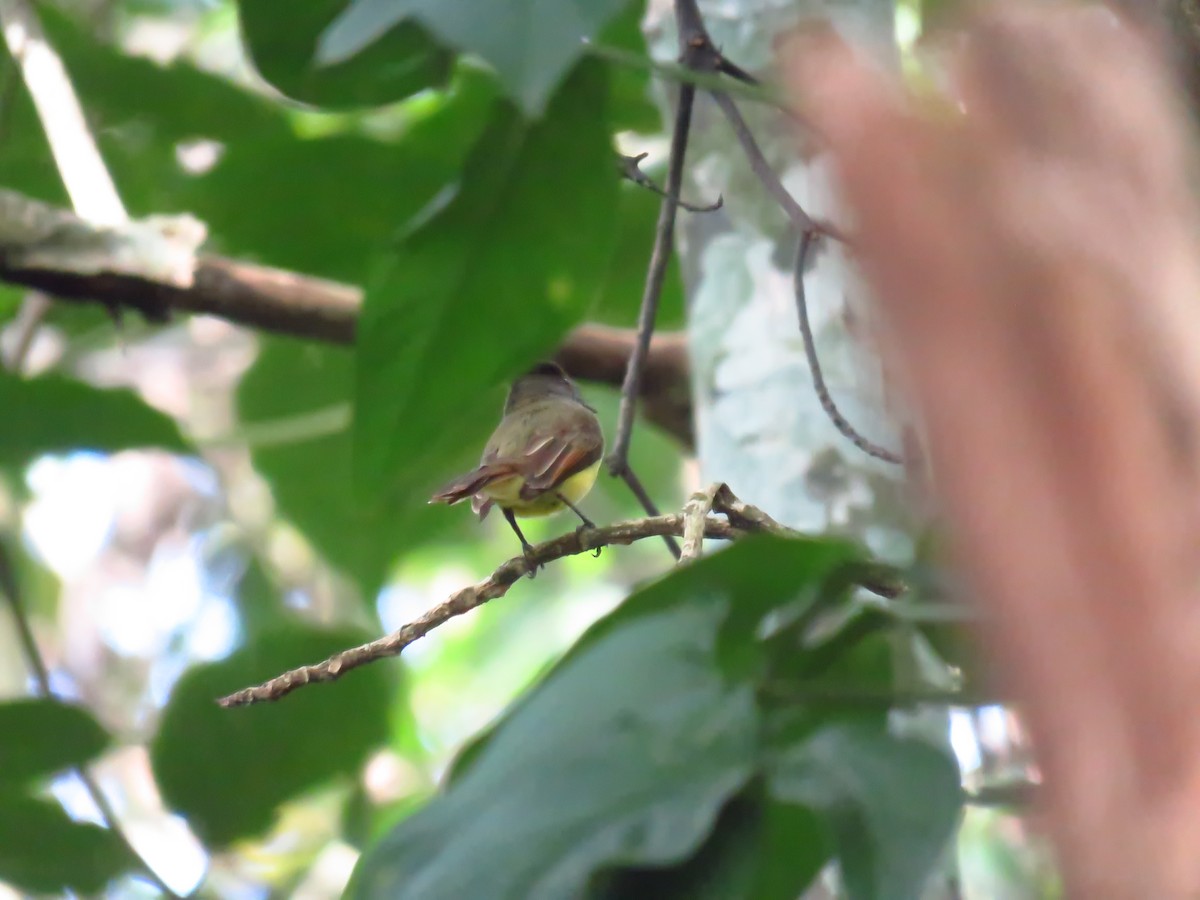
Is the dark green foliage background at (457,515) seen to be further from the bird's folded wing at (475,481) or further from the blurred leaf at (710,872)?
the bird's folded wing at (475,481)

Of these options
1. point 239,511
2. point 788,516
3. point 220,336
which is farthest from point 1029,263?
point 220,336

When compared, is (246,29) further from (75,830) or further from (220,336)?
(220,336)

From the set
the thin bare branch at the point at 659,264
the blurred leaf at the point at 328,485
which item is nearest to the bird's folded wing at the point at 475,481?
the thin bare branch at the point at 659,264

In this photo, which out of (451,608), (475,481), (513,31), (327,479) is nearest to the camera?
(513,31)

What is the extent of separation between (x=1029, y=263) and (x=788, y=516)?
1.11 metres

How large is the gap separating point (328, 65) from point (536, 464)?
0.49m

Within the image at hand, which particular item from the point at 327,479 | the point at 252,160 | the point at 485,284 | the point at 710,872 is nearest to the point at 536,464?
the point at 485,284

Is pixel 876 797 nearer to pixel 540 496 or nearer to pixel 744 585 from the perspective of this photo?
pixel 744 585

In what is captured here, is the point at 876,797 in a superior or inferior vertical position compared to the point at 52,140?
inferior

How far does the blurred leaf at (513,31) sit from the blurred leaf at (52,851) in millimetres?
1005

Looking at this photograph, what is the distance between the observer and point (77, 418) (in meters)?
1.93

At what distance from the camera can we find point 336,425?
2621 millimetres

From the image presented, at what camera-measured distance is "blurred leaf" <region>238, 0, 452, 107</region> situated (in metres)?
1.47

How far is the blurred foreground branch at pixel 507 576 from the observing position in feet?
3.22
